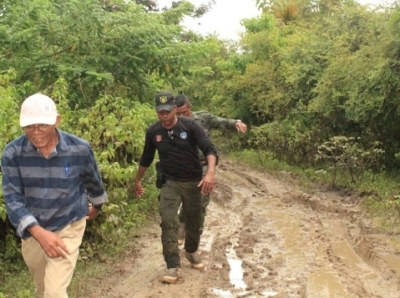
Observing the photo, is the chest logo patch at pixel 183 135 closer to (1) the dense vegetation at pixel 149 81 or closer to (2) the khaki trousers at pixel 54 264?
(1) the dense vegetation at pixel 149 81

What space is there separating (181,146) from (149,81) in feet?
15.9

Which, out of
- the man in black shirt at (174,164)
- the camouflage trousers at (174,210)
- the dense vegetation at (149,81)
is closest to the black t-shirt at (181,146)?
the man in black shirt at (174,164)

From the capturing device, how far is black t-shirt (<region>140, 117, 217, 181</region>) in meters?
5.80

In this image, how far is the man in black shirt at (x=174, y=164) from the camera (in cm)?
574

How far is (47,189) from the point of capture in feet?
11.7

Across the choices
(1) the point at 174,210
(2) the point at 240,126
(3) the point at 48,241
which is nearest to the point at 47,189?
(3) the point at 48,241

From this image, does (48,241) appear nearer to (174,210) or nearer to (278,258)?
(174,210)

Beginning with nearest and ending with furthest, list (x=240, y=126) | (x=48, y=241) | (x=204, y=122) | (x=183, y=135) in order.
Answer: (x=48, y=241), (x=183, y=135), (x=240, y=126), (x=204, y=122)

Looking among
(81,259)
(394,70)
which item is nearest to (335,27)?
(394,70)

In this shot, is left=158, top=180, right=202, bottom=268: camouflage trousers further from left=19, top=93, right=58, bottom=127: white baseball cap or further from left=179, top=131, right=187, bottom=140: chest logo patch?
left=19, top=93, right=58, bottom=127: white baseball cap

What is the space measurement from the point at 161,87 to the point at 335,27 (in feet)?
22.6

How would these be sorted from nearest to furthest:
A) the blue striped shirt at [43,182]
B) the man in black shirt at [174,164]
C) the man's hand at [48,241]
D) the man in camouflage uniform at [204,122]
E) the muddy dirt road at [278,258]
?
the man's hand at [48,241]
the blue striped shirt at [43,182]
the man in black shirt at [174,164]
the muddy dirt road at [278,258]
the man in camouflage uniform at [204,122]

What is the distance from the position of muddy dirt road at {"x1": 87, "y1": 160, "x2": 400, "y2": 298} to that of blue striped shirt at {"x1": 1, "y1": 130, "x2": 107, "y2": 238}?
7.10 feet

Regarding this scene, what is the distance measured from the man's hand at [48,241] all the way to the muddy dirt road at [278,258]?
7.58 ft
